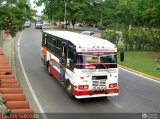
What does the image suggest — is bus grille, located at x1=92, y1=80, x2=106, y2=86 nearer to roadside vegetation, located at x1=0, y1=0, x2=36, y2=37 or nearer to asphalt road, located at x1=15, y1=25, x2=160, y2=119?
asphalt road, located at x1=15, y1=25, x2=160, y2=119

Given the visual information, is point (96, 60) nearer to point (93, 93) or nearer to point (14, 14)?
point (93, 93)

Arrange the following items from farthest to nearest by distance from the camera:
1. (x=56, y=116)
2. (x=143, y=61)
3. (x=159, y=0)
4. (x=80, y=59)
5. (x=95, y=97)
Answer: (x=159, y=0), (x=143, y=61), (x=95, y=97), (x=80, y=59), (x=56, y=116)

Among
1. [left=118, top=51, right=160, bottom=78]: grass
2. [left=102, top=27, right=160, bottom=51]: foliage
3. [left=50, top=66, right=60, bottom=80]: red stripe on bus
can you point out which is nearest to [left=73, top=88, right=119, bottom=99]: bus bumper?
[left=50, top=66, right=60, bottom=80]: red stripe on bus

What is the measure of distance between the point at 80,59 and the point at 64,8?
6977 cm

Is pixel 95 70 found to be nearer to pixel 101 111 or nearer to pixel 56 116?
pixel 101 111

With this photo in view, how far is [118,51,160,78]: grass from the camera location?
84.9 ft

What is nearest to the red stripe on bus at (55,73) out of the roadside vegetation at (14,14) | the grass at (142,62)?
the roadside vegetation at (14,14)

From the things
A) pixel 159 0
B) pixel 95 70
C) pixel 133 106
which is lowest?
pixel 133 106

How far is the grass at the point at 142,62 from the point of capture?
84.9 ft

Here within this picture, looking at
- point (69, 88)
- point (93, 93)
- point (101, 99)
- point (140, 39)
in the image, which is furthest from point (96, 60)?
point (140, 39)

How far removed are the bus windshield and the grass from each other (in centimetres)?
793

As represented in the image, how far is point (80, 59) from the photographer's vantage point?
16172 millimetres

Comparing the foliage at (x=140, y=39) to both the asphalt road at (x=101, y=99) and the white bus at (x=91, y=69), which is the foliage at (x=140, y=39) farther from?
the white bus at (x=91, y=69)

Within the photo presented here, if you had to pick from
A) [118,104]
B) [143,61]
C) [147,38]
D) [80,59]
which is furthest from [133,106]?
[147,38]
